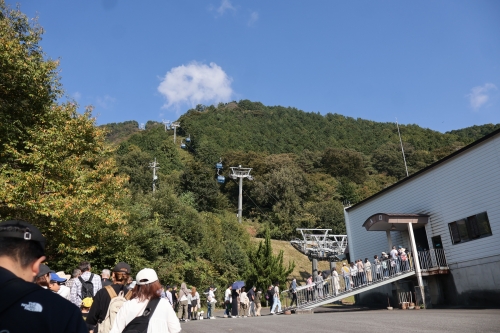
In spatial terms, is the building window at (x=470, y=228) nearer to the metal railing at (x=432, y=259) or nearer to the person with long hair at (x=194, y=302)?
the metal railing at (x=432, y=259)

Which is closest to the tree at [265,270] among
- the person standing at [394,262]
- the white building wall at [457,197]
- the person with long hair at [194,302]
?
the white building wall at [457,197]

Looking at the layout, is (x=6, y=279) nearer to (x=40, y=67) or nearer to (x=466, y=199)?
(x=40, y=67)

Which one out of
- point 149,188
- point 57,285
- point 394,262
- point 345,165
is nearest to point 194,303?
point 394,262

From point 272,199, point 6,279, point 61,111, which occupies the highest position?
point 272,199

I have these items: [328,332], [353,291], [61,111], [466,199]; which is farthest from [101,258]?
[466,199]

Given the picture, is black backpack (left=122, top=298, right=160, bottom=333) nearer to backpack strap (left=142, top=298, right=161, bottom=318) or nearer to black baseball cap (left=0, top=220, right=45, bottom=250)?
backpack strap (left=142, top=298, right=161, bottom=318)

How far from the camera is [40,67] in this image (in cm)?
1513

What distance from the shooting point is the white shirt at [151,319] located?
3621 millimetres

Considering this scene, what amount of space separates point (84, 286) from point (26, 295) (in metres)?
5.60

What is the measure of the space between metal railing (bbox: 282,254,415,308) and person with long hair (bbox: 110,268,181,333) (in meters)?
17.0

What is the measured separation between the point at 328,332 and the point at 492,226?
11.0m

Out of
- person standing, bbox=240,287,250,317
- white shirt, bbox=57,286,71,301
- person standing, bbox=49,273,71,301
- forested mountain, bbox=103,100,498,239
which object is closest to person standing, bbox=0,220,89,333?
person standing, bbox=49,273,71,301

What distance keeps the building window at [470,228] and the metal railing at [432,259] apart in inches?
44.4

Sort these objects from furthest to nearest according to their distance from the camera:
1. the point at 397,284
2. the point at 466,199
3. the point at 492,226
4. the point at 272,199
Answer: the point at 272,199 → the point at 397,284 → the point at 466,199 → the point at 492,226
